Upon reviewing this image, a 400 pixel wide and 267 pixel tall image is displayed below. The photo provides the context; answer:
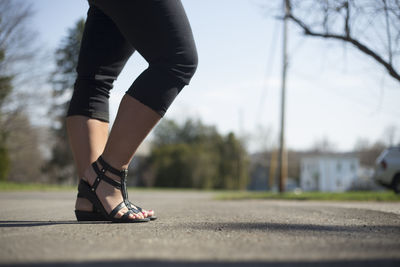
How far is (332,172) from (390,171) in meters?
63.6

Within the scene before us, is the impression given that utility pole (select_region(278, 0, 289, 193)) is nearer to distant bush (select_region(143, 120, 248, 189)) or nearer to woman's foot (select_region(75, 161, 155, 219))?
woman's foot (select_region(75, 161, 155, 219))

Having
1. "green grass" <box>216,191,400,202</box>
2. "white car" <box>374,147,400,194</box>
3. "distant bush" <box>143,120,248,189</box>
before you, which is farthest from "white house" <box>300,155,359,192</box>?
"green grass" <box>216,191,400,202</box>

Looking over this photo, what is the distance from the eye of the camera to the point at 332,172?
71.6 meters

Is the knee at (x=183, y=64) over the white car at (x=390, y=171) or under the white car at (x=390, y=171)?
over

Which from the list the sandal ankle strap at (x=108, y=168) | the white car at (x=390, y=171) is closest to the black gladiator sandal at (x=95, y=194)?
the sandal ankle strap at (x=108, y=168)

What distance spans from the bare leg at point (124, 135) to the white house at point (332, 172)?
7200 cm

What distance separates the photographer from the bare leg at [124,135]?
1699 mm

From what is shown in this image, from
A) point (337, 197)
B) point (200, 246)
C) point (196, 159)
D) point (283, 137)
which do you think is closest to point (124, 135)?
point (200, 246)

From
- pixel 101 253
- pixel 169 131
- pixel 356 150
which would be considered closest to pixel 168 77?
pixel 101 253

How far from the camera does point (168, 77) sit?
1.74 metres

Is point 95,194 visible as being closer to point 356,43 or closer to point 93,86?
point 93,86

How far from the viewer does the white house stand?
70.8 meters

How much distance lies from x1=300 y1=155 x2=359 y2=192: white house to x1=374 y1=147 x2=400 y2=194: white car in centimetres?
6051

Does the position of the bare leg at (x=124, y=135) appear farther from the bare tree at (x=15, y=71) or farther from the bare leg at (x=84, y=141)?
the bare tree at (x=15, y=71)
